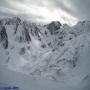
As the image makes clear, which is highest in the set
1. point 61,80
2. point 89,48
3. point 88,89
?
point 89,48

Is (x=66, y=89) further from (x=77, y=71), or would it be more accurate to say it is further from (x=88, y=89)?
(x=77, y=71)

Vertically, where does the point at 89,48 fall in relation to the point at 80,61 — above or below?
above

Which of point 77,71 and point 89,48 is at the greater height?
point 89,48

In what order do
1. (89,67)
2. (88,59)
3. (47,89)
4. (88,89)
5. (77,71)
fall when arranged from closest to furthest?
(88,89) → (47,89) → (89,67) → (88,59) → (77,71)

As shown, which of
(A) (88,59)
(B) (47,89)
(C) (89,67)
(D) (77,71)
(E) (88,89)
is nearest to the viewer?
(E) (88,89)

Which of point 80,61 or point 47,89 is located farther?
point 80,61

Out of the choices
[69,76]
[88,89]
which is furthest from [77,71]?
[88,89]

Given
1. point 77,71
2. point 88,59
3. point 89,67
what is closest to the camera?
point 89,67

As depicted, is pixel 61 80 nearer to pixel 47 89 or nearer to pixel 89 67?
pixel 89 67

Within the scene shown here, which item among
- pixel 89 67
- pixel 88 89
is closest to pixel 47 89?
pixel 88 89
